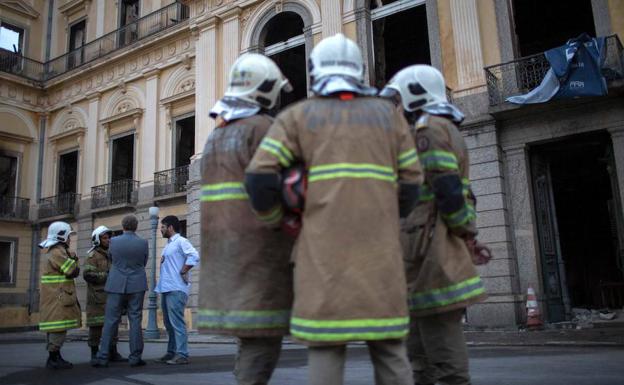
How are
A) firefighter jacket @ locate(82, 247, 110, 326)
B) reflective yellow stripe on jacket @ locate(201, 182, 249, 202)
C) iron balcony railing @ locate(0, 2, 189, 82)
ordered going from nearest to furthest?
reflective yellow stripe on jacket @ locate(201, 182, 249, 202) → firefighter jacket @ locate(82, 247, 110, 326) → iron balcony railing @ locate(0, 2, 189, 82)

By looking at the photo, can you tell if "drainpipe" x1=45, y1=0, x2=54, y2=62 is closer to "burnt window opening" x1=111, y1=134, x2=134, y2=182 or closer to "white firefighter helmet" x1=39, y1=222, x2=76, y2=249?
"burnt window opening" x1=111, y1=134, x2=134, y2=182

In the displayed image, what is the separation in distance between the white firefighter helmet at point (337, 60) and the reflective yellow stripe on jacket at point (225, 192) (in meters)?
0.64

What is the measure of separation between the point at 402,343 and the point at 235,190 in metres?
1.09

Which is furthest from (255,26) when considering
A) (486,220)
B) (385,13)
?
(486,220)

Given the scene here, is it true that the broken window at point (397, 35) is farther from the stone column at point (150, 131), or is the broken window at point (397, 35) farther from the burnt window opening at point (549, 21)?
the stone column at point (150, 131)

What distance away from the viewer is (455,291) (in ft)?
9.14

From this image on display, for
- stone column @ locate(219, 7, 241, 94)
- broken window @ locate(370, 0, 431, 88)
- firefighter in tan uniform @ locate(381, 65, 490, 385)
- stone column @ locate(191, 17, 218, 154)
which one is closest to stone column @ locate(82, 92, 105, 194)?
stone column @ locate(191, 17, 218, 154)

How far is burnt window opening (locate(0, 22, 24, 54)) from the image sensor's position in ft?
77.3

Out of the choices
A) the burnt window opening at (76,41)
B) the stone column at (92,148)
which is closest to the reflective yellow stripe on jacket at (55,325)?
the stone column at (92,148)

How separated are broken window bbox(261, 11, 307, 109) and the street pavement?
10523 millimetres

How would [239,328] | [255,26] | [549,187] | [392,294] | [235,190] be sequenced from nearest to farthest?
[392,294] → [239,328] → [235,190] → [549,187] → [255,26]

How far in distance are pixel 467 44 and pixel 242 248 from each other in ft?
36.2

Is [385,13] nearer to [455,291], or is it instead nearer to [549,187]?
[549,187]

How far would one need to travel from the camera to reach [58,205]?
22656 millimetres
